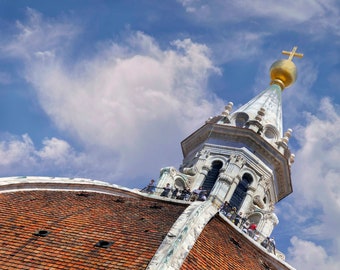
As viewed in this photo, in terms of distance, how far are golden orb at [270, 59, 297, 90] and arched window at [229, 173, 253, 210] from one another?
28.1 ft

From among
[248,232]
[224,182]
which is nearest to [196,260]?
[248,232]

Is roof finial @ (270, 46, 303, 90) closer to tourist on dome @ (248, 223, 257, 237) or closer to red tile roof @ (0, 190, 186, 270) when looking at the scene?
tourist on dome @ (248, 223, 257, 237)

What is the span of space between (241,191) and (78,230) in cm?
1205

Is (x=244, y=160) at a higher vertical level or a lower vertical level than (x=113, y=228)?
higher

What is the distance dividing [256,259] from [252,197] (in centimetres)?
768

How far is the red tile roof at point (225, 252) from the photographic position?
14144 millimetres

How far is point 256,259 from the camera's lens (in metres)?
18.0

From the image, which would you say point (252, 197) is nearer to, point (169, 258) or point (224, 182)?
point (224, 182)

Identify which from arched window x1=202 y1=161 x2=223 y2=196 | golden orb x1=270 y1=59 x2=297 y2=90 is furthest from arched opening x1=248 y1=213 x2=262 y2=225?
golden orb x1=270 y1=59 x2=297 y2=90

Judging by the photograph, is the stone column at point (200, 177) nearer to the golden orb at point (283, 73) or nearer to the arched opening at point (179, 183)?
the arched opening at point (179, 183)

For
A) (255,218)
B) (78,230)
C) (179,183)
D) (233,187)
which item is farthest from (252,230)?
(78,230)

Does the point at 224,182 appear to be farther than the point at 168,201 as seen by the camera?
Yes

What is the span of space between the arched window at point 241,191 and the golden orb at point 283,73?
8.58 metres

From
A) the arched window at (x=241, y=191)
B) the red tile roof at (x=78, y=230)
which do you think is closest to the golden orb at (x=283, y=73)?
the arched window at (x=241, y=191)
